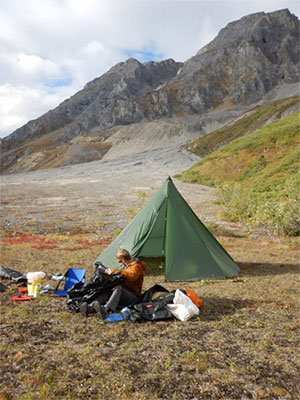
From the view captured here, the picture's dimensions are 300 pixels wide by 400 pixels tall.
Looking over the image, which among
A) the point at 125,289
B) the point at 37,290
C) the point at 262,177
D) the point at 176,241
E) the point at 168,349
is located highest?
the point at 262,177

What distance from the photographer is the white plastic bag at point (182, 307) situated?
6.83 m

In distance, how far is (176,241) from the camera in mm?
10516

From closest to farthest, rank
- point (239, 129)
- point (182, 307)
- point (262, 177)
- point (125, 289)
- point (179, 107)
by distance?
point (182, 307) < point (125, 289) < point (262, 177) < point (239, 129) < point (179, 107)

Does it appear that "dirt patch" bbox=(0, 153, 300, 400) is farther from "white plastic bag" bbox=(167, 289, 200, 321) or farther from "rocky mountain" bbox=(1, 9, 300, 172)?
"rocky mountain" bbox=(1, 9, 300, 172)

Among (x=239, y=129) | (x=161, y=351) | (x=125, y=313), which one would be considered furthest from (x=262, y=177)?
(x=239, y=129)

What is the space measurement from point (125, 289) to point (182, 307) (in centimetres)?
139

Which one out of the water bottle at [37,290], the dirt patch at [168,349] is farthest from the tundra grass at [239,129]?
the water bottle at [37,290]

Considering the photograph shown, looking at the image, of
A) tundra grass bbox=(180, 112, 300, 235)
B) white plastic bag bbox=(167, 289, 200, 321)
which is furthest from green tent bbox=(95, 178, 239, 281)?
tundra grass bbox=(180, 112, 300, 235)

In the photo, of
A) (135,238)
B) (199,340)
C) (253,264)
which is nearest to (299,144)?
(253,264)

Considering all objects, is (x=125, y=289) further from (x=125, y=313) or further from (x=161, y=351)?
(x=161, y=351)

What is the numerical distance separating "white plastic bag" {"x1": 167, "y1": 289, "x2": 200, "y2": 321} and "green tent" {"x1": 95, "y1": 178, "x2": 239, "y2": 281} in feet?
10.3

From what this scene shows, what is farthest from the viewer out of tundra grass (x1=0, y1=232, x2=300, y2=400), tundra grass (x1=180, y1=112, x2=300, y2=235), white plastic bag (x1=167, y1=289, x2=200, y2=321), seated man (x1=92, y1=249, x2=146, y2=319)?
tundra grass (x1=180, y1=112, x2=300, y2=235)

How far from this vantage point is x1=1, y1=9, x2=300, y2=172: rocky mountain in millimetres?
119438

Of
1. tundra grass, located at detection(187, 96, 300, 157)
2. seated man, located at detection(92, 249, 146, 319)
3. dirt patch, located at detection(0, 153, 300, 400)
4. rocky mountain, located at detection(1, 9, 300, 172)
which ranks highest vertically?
rocky mountain, located at detection(1, 9, 300, 172)
